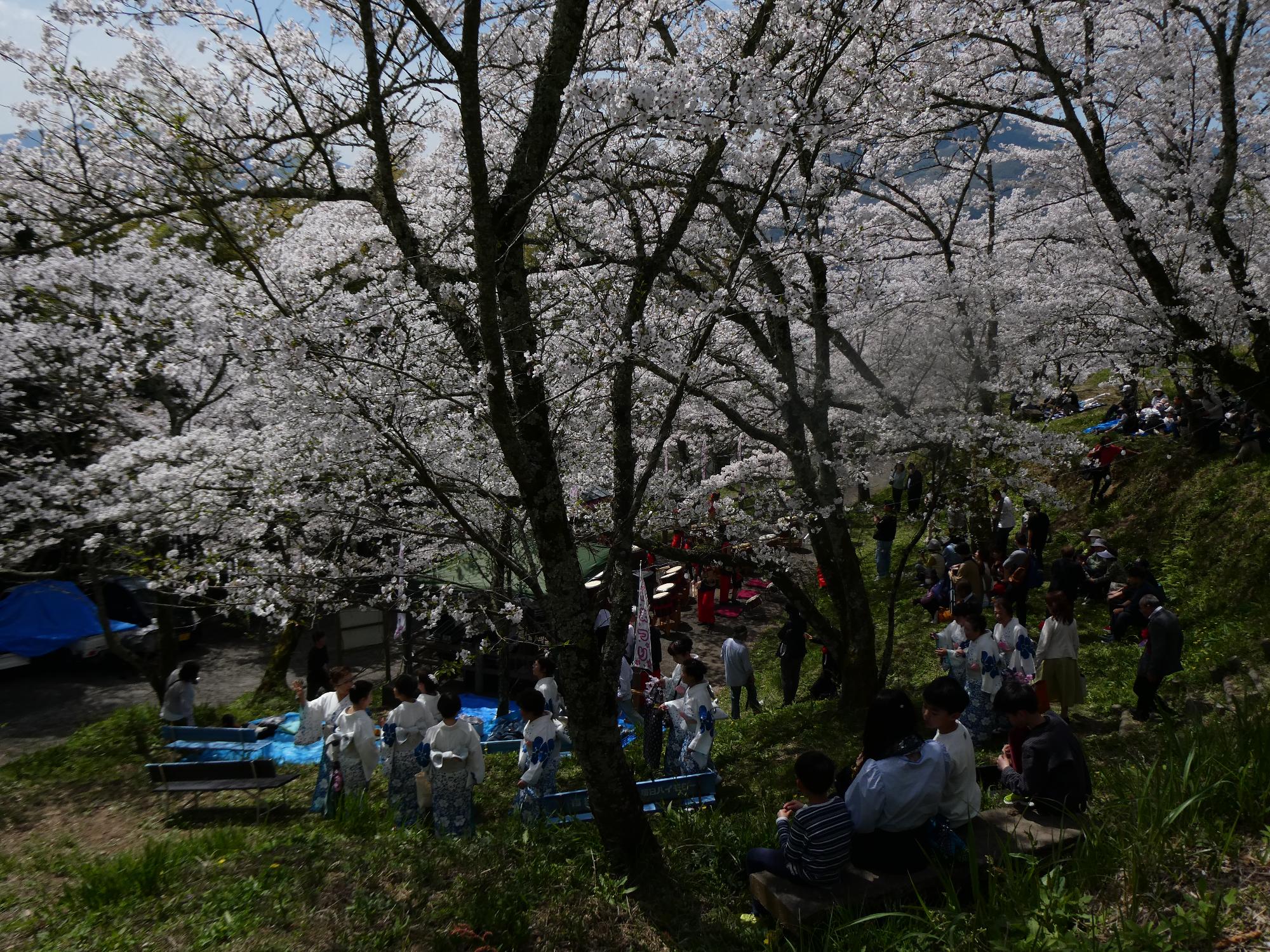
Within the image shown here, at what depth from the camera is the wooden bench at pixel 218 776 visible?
23.7 feet

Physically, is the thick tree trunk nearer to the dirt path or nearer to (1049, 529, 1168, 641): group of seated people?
the dirt path

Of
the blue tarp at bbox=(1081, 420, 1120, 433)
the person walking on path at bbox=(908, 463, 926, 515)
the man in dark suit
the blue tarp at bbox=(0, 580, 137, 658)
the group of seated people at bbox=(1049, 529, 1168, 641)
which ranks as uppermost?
the blue tarp at bbox=(1081, 420, 1120, 433)

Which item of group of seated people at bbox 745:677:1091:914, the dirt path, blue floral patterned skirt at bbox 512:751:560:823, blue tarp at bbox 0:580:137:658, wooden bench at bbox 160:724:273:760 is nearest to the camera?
group of seated people at bbox 745:677:1091:914

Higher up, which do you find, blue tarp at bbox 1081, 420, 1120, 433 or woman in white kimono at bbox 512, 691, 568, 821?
blue tarp at bbox 1081, 420, 1120, 433

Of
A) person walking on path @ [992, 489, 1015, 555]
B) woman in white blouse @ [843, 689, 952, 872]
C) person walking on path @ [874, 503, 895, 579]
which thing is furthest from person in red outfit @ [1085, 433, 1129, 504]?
woman in white blouse @ [843, 689, 952, 872]

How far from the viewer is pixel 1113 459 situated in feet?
52.9

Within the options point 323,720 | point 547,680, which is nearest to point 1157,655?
point 547,680

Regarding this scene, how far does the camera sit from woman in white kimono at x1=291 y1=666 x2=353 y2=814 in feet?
22.7

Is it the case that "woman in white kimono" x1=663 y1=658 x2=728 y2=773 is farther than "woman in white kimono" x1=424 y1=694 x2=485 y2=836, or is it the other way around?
"woman in white kimono" x1=663 y1=658 x2=728 y2=773

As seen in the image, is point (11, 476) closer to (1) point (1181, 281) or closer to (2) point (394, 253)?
(2) point (394, 253)

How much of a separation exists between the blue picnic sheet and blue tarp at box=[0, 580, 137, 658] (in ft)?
19.9

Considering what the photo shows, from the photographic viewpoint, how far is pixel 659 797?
6.01m

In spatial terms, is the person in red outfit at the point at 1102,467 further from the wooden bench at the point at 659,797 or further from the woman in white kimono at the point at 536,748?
the woman in white kimono at the point at 536,748

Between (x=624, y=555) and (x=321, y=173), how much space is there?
4.18m
